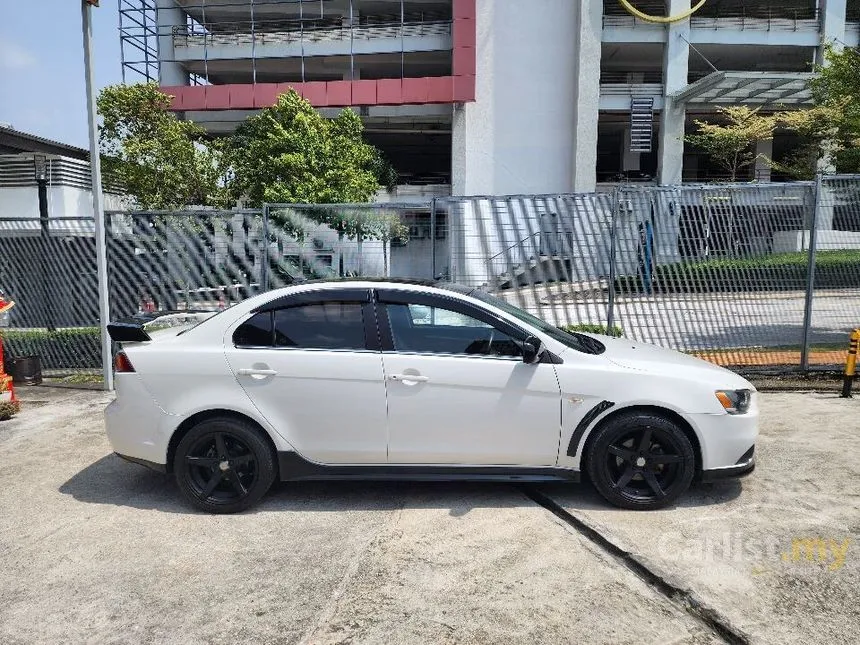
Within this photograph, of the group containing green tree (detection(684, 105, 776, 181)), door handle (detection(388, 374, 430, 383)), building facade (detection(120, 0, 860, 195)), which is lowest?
door handle (detection(388, 374, 430, 383))

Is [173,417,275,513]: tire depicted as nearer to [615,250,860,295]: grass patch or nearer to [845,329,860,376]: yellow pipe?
[615,250,860,295]: grass patch

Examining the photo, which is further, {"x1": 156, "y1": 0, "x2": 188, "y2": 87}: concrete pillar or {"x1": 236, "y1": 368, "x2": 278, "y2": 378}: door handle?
{"x1": 156, "y1": 0, "x2": 188, "y2": 87}: concrete pillar

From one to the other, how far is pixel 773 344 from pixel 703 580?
18.7 ft

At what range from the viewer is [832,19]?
93.7ft

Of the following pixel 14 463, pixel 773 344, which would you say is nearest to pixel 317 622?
pixel 14 463

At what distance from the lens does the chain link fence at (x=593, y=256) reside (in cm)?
720

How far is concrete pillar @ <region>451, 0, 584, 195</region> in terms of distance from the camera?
28297 mm

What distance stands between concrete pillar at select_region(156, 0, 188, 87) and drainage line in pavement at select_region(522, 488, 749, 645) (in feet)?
116

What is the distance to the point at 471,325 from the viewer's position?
13.4 feet

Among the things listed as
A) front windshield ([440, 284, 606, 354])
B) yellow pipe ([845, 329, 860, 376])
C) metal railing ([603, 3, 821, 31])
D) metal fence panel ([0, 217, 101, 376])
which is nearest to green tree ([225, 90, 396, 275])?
metal railing ([603, 3, 821, 31])

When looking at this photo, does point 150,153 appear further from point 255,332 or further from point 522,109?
point 255,332

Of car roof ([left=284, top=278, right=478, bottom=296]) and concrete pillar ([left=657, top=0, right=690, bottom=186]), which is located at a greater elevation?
concrete pillar ([left=657, top=0, right=690, bottom=186])

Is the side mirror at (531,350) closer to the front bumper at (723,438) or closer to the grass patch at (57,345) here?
the front bumper at (723,438)

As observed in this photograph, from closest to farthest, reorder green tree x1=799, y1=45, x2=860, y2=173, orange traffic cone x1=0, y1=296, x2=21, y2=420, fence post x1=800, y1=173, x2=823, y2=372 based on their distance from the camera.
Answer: orange traffic cone x1=0, y1=296, x2=21, y2=420 → fence post x1=800, y1=173, x2=823, y2=372 → green tree x1=799, y1=45, x2=860, y2=173
